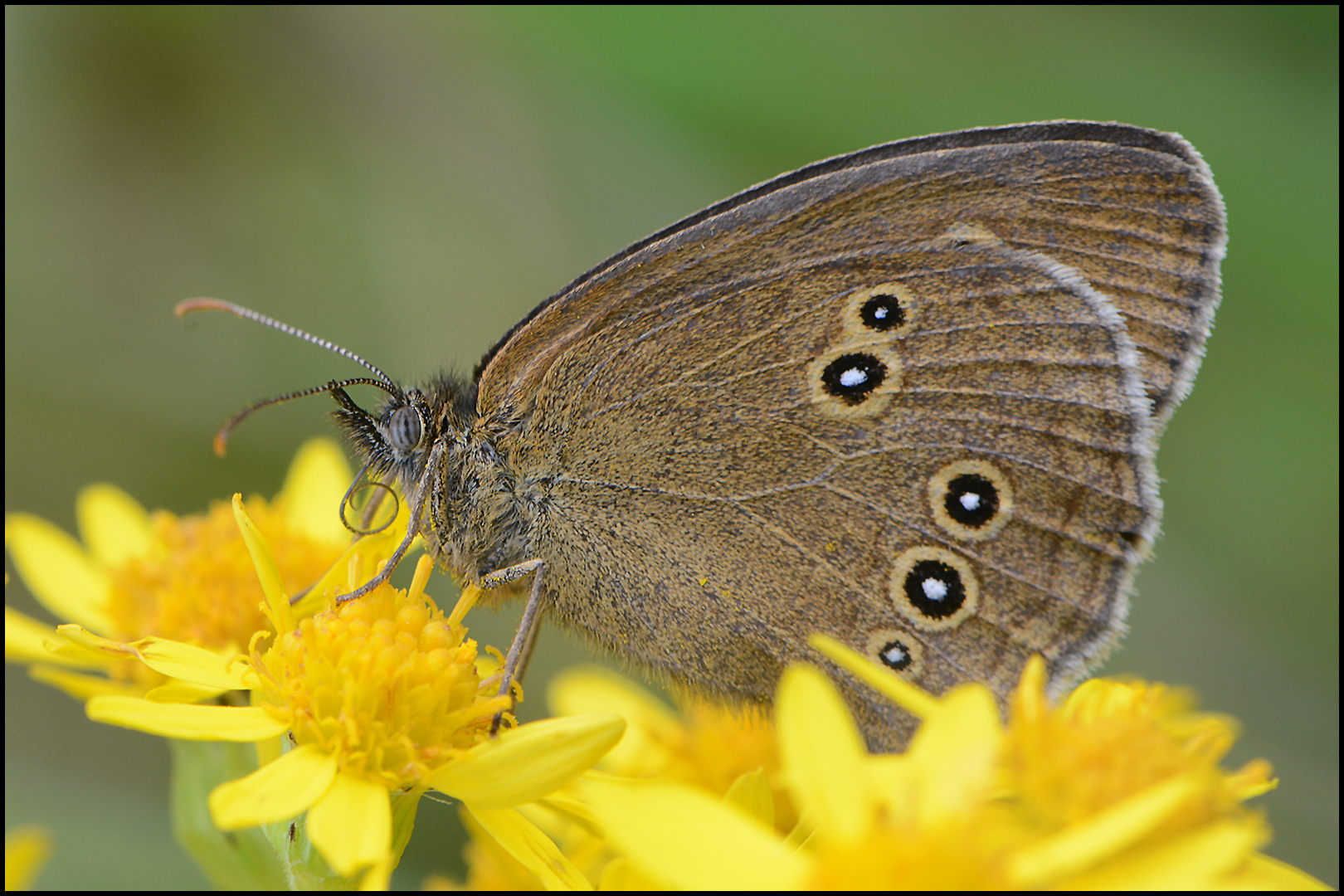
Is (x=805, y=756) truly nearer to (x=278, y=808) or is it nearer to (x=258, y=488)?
(x=278, y=808)

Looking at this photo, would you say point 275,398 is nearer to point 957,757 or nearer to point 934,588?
point 934,588

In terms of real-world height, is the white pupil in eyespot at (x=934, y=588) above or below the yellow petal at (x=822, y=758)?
above

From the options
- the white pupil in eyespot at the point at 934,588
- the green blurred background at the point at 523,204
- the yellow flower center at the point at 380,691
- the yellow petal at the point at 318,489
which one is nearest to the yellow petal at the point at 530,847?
the yellow flower center at the point at 380,691

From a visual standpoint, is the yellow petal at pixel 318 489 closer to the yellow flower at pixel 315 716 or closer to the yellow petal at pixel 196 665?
the yellow flower at pixel 315 716

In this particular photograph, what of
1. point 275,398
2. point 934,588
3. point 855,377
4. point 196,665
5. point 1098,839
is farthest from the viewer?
point 275,398

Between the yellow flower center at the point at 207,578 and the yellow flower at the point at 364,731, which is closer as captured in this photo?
the yellow flower at the point at 364,731

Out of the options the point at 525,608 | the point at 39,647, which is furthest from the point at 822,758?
the point at 39,647
